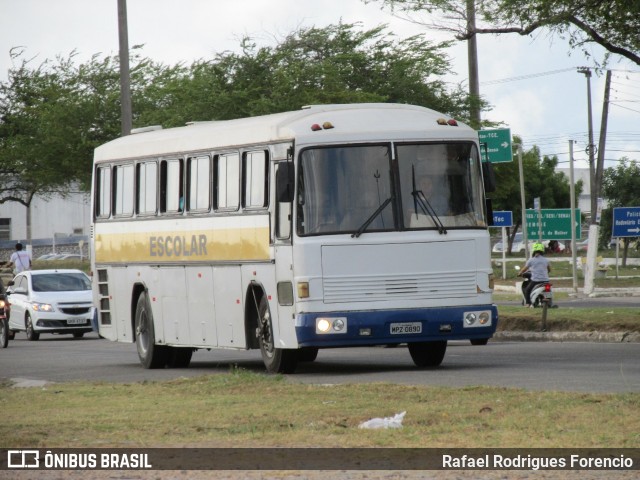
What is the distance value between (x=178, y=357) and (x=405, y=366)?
4039mm

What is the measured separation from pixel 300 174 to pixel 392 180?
1123 millimetres

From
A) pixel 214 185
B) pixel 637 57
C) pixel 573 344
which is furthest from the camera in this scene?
pixel 637 57

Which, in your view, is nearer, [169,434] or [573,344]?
[169,434]

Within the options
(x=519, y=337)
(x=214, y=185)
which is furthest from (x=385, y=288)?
(x=519, y=337)

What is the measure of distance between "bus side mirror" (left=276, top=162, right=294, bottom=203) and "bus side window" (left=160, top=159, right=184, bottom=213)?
3480mm

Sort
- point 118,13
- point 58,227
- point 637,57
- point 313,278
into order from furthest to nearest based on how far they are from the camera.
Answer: point 58,227 → point 118,13 → point 637,57 → point 313,278

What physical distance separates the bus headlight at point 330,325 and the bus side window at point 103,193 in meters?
6.75

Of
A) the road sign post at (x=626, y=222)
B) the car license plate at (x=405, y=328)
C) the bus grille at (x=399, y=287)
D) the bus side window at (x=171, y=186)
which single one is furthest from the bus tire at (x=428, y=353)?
the road sign post at (x=626, y=222)

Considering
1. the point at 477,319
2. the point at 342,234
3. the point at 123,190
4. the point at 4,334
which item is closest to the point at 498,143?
the point at 4,334

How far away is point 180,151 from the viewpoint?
21422 mm

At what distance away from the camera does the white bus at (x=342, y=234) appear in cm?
1827

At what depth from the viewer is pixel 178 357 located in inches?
902

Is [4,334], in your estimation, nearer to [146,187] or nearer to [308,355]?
[146,187]

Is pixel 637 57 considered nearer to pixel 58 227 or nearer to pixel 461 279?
pixel 461 279
